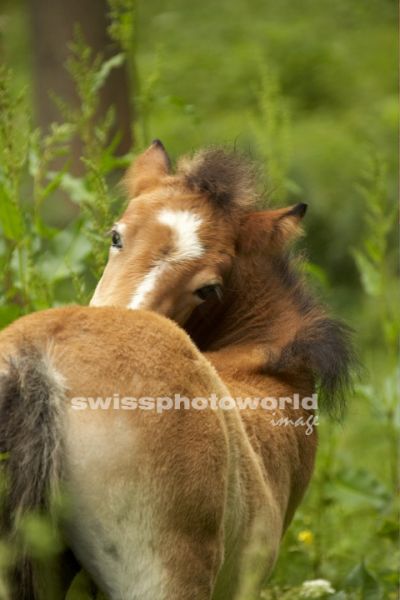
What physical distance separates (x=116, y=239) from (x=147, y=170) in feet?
1.64

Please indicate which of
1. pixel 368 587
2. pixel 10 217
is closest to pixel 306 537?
pixel 368 587

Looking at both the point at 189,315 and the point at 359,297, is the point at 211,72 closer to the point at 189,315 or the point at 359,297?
the point at 359,297

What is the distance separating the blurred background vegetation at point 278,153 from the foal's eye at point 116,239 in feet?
0.56

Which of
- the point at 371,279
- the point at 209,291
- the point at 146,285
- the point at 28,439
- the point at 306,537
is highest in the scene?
the point at 28,439

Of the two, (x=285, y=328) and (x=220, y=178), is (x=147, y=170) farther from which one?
(x=285, y=328)

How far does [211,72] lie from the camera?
13492 millimetres

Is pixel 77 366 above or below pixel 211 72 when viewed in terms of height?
above

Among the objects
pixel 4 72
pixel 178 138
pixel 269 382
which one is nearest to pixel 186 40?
pixel 178 138

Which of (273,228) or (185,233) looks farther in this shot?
(273,228)

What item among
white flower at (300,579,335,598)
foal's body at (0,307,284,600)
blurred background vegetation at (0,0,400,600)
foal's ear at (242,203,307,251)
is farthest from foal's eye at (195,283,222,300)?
white flower at (300,579,335,598)

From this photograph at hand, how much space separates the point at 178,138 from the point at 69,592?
8.77 meters

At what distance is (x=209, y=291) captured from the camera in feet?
13.6

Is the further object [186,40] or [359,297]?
[186,40]

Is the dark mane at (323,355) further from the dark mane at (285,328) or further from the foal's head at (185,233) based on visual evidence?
the foal's head at (185,233)
